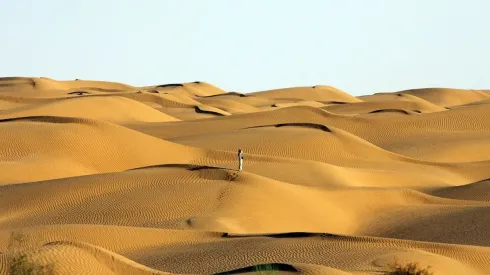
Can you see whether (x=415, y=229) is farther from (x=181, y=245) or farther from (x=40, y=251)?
(x=40, y=251)

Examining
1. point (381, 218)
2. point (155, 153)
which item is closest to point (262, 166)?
point (155, 153)

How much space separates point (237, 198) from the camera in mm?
25062

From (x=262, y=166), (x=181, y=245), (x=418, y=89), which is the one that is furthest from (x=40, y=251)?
(x=418, y=89)

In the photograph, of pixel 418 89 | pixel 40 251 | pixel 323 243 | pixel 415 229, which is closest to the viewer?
pixel 40 251

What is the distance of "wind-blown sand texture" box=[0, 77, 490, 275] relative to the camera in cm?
1756

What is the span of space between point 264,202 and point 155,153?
1073cm

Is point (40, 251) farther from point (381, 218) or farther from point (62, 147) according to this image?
point (62, 147)

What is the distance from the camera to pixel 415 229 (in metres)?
24.5

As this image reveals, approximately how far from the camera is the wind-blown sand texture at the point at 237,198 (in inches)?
691

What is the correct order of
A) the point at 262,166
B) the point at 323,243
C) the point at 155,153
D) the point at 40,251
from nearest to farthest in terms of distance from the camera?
the point at 40,251, the point at 323,243, the point at 262,166, the point at 155,153

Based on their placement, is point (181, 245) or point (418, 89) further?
point (418, 89)

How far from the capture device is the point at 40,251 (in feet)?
45.2

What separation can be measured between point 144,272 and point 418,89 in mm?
98412

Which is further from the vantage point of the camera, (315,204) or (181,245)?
(315,204)
